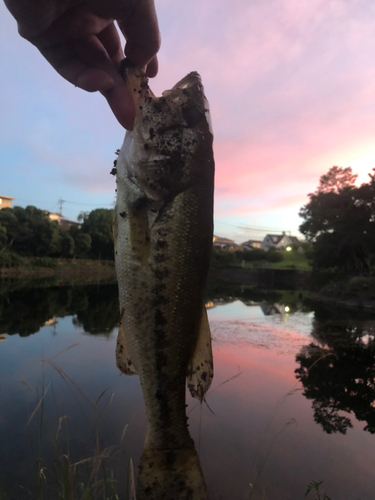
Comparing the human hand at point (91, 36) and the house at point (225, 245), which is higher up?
the house at point (225, 245)

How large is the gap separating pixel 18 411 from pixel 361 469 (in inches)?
303

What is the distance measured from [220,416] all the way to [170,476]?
6691mm

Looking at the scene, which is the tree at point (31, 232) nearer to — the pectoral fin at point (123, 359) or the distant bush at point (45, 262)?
the distant bush at point (45, 262)

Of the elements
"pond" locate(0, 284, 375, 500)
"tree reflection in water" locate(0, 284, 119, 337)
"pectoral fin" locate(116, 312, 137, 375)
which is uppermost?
"pectoral fin" locate(116, 312, 137, 375)

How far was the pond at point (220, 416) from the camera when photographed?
5.50 metres

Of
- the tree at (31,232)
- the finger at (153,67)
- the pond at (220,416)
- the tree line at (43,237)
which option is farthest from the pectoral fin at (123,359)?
the tree at (31,232)

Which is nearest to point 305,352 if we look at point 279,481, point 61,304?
point 279,481

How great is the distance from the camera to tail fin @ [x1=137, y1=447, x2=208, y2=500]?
2021 mm

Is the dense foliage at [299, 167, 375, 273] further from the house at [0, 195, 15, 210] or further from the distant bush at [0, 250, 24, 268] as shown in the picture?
the house at [0, 195, 15, 210]

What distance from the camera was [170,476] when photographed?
2088 millimetres

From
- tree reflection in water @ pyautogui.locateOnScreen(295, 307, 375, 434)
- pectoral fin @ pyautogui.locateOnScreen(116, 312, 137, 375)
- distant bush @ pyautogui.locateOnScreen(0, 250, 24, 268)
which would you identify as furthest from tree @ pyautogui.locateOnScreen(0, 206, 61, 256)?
pectoral fin @ pyautogui.locateOnScreen(116, 312, 137, 375)

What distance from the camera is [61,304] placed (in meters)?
24.3

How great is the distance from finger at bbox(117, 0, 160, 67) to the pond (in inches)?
125

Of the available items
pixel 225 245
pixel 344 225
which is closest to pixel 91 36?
pixel 344 225
